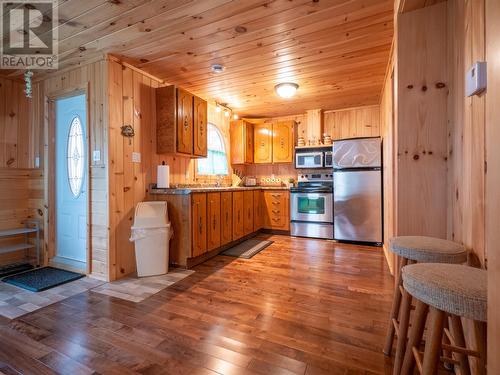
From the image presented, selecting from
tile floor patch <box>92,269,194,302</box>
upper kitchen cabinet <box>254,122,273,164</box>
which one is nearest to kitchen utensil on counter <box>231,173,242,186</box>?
upper kitchen cabinet <box>254,122,273,164</box>

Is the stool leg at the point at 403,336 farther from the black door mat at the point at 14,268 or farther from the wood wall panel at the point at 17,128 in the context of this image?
the wood wall panel at the point at 17,128

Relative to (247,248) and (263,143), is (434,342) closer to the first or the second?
(247,248)

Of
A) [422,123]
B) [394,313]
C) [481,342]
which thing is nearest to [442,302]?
[481,342]

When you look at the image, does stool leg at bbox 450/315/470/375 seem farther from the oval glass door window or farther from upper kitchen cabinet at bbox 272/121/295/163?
upper kitchen cabinet at bbox 272/121/295/163

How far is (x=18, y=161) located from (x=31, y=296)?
1858 millimetres

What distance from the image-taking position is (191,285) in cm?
246

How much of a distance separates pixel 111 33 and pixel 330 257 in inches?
137

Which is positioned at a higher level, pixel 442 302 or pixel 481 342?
pixel 442 302

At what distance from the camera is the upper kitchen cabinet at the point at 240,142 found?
4.99 meters

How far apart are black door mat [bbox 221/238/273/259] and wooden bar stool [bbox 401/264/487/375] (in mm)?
2582

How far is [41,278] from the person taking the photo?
2664 mm

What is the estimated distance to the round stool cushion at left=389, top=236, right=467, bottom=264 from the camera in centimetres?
112

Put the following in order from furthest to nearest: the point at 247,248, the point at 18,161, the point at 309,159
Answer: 1. the point at 309,159
2. the point at 247,248
3. the point at 18,161

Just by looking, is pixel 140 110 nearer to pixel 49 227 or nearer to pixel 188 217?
pixel 188 217
